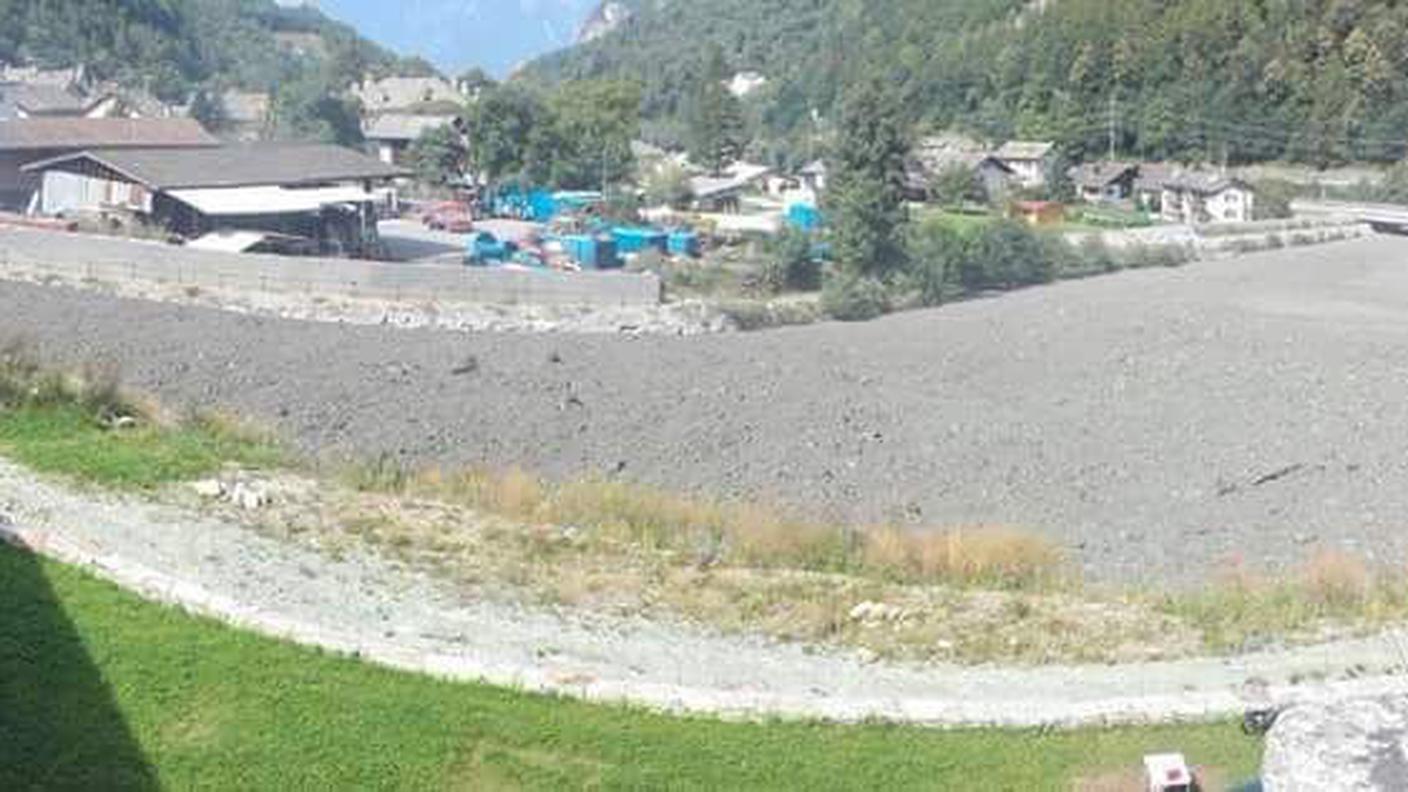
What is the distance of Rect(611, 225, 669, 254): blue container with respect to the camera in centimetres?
4072

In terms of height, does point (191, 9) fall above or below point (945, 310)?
above

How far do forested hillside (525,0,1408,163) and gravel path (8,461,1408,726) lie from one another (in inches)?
2619

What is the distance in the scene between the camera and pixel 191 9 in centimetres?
14262

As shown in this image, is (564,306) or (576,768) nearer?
(576,768)

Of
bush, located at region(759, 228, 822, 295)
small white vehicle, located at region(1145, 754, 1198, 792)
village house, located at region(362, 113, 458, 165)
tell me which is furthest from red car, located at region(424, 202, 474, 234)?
small white vehicle, located at region(1145, 754, 1198, 792)

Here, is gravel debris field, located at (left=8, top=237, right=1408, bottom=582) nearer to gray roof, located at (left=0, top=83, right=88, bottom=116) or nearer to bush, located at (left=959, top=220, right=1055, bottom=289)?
bush, located at (left=959, top=220, right=1055, bottom=289)

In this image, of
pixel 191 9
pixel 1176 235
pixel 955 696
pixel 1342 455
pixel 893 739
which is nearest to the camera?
pixel 893 739

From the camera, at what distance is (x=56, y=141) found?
42688 millimetres

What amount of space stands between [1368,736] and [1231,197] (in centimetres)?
5792

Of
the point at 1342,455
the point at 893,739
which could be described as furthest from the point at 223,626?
the point at 1342,455

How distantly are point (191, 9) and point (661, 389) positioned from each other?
428ft

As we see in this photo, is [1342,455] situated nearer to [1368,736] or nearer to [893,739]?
[893,739]

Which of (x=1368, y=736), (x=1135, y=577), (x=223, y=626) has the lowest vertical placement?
(x=1135, y=577)

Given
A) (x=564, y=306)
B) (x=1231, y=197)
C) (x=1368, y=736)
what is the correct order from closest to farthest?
(x=1368, y=736) → (x=564, y=306) → (x=1231, y=197)
